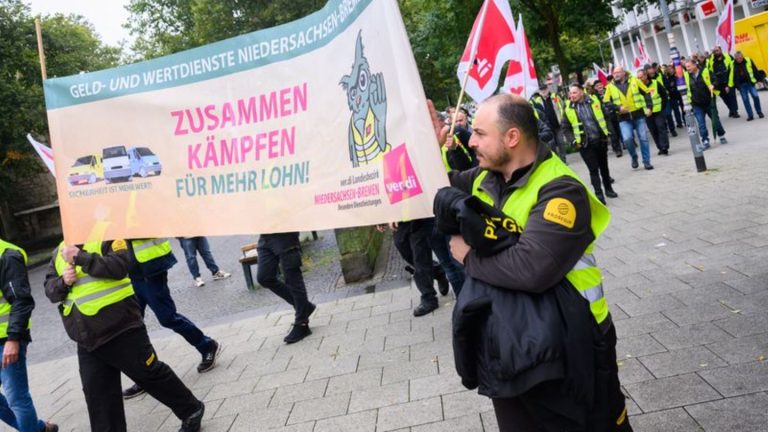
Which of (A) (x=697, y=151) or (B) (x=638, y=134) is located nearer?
(A) (x=697, y=151)

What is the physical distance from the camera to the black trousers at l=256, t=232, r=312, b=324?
6156 mm

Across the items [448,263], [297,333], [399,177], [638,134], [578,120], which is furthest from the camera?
[638,134]

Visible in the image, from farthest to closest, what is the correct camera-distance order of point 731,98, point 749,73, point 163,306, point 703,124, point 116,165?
point 731,98 → point 749,73 → point 703,124 → point 163,306 → point 116,165

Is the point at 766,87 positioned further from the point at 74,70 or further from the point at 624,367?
the point at 74,70

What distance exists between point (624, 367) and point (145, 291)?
13.7 ft

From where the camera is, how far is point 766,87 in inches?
880

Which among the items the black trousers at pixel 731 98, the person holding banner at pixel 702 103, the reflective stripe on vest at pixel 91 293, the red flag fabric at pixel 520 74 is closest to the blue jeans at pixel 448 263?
the red flag fabric at pixel 520 74

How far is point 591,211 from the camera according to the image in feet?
7.43

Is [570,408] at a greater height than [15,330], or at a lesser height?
lesser

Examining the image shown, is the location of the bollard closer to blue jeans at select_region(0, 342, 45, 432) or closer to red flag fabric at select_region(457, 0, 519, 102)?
red flag fabric at select_region(457, 0, 519, 102)

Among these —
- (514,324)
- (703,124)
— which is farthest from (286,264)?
(703,124)

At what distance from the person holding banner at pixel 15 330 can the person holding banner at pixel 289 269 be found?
216 cm

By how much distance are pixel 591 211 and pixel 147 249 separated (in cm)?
446

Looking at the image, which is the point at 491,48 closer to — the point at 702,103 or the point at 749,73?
the point at 702,103
